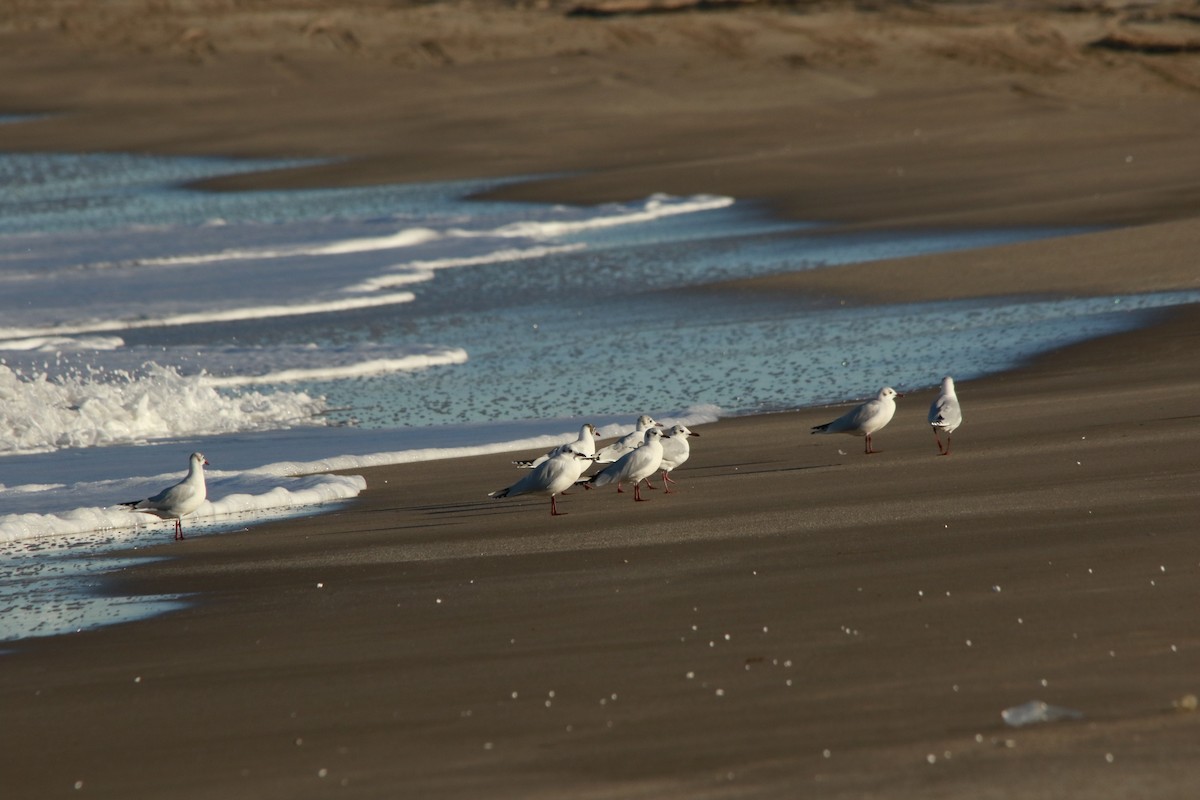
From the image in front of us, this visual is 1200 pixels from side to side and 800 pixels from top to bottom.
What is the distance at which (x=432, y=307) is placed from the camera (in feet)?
61.6

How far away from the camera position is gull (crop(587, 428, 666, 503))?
9.23m

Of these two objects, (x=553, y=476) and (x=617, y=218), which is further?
(x=617, y=218)

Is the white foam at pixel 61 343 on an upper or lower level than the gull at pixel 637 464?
lower

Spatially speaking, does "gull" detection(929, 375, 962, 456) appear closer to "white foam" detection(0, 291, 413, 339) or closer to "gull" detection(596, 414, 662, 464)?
"gull" detection(596, 414, 662, 464)

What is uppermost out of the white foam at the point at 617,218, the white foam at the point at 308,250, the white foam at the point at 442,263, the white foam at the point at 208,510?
the white foam at the point at 208,510

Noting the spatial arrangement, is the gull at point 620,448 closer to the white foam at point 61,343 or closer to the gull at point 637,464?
the gull at point 637,464

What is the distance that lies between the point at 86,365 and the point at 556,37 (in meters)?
29.3

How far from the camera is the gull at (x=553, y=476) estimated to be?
9.06m

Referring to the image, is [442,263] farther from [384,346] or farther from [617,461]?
[617,461]

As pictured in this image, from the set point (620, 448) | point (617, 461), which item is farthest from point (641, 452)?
point (620, 448)

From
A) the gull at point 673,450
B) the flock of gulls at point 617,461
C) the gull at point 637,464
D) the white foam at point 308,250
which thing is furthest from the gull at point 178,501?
the white foam at point 308,250

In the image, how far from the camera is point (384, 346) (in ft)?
52.1

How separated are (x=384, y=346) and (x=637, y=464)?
7010mm

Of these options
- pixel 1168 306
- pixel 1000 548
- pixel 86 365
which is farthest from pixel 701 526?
pixel 86 365
